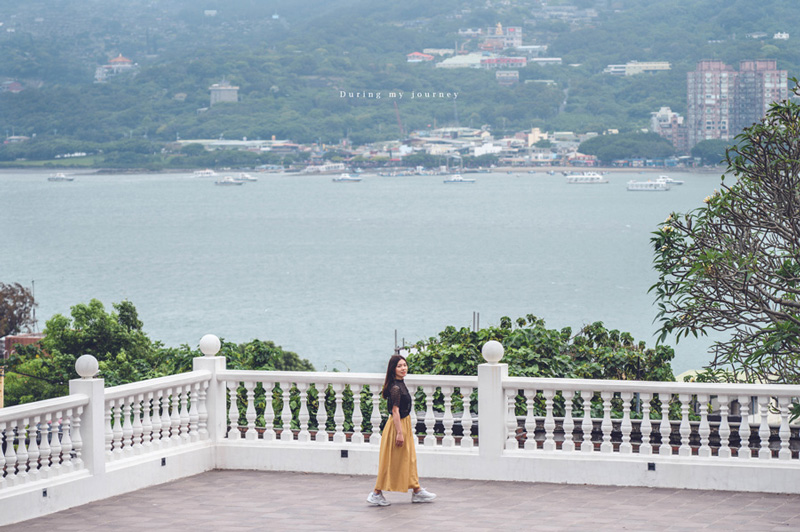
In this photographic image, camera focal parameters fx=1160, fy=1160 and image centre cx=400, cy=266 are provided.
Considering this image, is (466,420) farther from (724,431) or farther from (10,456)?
(10,456)

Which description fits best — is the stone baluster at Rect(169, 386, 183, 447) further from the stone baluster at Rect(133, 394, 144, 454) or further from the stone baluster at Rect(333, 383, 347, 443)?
the stone baluster at Rect(333, 383, 347, 443)

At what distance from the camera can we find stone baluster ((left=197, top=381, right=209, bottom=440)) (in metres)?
10.6

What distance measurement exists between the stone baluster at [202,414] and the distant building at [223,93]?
188m

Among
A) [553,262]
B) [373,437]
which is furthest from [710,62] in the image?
[373,437]

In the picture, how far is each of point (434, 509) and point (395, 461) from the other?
18.5 inches

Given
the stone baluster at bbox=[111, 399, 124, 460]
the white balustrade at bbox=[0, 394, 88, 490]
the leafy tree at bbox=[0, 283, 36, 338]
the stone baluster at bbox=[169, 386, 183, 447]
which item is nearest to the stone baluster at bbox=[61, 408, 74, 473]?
the white balustrade at bbox=[0, 394, 88, 490]

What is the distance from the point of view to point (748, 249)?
38.1 ft

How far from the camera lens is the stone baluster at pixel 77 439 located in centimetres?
916

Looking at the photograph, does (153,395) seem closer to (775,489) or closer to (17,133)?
(775,489)

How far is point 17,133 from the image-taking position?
18938 centimetres

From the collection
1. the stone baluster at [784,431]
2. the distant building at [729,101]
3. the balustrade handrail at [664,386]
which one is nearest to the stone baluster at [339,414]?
the balustrade handrail at [664,386]

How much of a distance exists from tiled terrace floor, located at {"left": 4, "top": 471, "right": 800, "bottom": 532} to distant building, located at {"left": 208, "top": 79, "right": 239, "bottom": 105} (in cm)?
18977

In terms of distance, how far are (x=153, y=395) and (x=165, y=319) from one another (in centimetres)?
6861

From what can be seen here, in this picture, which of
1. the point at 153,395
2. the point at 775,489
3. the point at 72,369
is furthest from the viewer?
the point at 72,369
